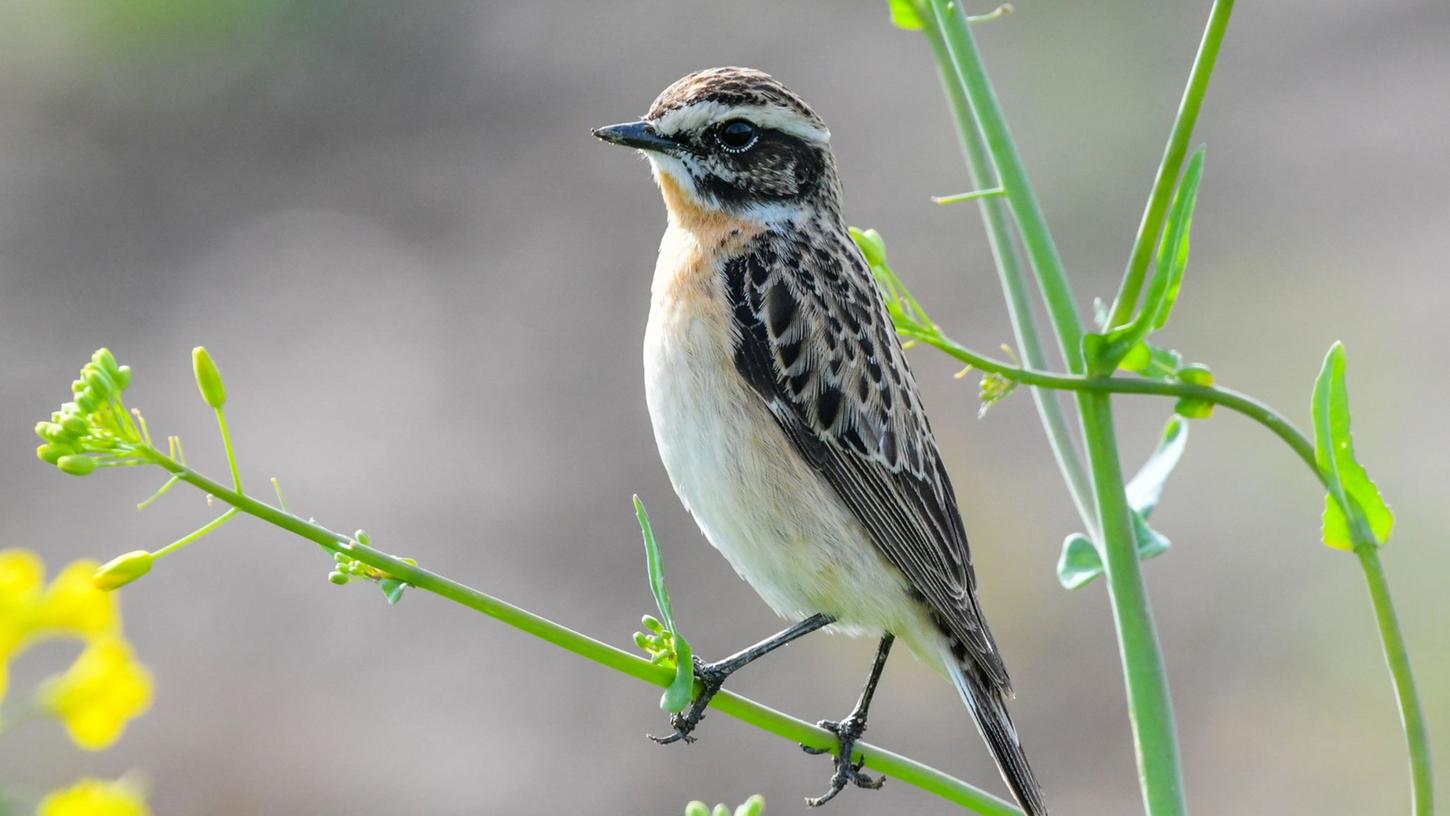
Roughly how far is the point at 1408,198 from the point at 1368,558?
33.7 ft

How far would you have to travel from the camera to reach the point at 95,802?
1.36 meters

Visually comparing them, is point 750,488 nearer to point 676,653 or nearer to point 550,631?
point 676,653

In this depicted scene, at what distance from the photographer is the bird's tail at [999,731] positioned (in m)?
4.04

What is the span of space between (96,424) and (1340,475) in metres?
2.00

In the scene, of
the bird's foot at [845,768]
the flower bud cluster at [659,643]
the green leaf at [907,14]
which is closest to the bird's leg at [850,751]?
the bird's foot at [845,768]

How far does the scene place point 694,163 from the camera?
4.82m

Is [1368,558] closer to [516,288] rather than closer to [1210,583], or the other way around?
[1210,583]

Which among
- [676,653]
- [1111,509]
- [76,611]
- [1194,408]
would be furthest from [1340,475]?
[76,611]

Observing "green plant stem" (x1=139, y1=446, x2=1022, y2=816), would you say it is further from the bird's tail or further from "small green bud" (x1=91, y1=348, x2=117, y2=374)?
the bird's tail

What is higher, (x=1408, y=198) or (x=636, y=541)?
(x=1408, y=198)

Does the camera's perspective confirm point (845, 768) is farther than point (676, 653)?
Yes

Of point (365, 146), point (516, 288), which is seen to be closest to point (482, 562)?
point (516, 288)

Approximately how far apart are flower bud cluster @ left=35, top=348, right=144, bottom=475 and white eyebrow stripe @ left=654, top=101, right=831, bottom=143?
8.14 ft

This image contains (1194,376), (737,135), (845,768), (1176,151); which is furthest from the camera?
(737,135)
